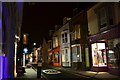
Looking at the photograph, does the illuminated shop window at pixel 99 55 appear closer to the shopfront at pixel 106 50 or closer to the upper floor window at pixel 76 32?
the shopfront at pixel 106 50

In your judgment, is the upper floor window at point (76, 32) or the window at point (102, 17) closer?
the window at point (102, 17)

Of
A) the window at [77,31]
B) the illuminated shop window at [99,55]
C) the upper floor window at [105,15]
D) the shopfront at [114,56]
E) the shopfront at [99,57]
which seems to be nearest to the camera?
the shopfront at [114,56]

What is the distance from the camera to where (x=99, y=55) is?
1995 centimetres

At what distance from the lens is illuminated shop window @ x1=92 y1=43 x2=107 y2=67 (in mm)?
19584

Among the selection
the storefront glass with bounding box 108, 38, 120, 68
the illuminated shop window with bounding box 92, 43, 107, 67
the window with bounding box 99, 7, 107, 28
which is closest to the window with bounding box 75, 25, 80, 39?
the illuminated shop window with bounding box 92, 43, 107, 67

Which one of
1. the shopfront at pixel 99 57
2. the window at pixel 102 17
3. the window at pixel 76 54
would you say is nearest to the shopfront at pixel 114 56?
the shopfront at pixel 99 57

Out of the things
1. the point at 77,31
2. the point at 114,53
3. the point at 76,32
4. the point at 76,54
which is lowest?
the point at 76,54

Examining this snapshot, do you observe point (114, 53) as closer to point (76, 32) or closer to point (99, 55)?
point (99, 55)

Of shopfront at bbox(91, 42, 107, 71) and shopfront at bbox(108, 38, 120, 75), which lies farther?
shopfront at bbox(91, 42, 107, 71)

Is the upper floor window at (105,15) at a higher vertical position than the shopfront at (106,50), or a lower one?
higher

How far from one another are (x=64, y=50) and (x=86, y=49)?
34.3ft

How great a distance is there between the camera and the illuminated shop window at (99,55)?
1958 cm

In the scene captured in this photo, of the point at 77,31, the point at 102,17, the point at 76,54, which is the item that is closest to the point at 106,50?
the point at 102,17

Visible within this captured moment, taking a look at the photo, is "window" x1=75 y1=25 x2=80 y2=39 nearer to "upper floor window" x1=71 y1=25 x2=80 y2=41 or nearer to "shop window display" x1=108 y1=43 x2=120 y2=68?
"upper floor window" x1=71 y1=25 x2=80 y2=41
